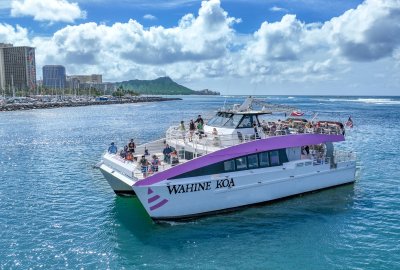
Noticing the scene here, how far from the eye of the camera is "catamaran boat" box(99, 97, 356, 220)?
1598 cm

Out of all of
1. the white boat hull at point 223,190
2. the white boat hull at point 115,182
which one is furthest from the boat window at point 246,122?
the white boat hull at point 115,182

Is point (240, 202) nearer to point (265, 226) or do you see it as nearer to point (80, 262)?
point (265, 226)

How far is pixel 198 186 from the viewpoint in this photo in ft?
53.3

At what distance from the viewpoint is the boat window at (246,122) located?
19.5 metres

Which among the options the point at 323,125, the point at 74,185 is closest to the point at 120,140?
the point at 74,185

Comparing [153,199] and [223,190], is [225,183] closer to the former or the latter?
[223,190]

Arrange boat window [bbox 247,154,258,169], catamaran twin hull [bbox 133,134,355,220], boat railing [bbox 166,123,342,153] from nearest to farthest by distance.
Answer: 1. catamaran twin hull [bbox 133,134,355,220]
2. boat window [bbox 247,154,258,169]
3. boat railing [bbox 166,123,342,153]

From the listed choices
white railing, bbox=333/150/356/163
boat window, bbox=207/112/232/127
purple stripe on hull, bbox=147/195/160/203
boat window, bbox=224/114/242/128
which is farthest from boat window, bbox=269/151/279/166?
purple stripe on hull, bbox=147/195/160/203

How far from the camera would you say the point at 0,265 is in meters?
13.0

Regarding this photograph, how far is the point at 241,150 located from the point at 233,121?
102 inches

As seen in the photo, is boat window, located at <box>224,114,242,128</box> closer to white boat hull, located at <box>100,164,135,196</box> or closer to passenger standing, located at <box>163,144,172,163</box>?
passenger standing, located at <box>163,144,172,163</box>

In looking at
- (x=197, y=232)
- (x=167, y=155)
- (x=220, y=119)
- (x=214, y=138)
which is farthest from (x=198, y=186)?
(x=220, y=119)

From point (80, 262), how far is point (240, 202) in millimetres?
7507

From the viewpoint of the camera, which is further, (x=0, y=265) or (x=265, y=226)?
(x=265, y=226)
